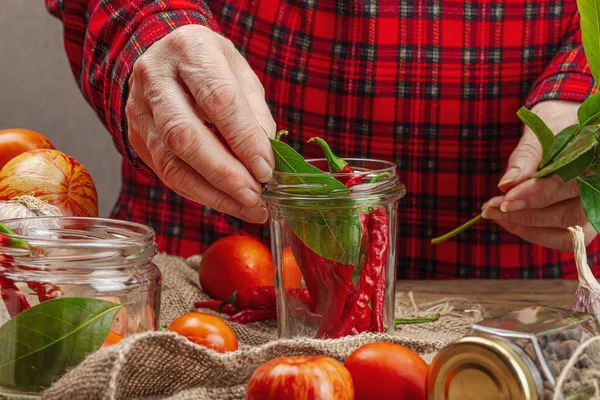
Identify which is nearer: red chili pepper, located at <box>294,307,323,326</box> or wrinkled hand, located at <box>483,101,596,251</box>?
red chili pepper, located at <box>294,307,323,326</box>

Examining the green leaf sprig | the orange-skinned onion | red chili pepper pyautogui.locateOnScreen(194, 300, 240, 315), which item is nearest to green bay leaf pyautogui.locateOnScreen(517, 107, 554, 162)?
the green leaf sprig

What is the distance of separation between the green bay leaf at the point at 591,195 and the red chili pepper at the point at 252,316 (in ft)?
1.35

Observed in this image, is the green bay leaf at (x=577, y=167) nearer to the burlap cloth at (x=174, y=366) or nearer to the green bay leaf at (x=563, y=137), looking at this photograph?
the green bay leaf at (x=563, y=137)

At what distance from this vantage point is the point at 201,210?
1484 millimetres

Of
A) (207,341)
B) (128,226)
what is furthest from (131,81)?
(207,341)

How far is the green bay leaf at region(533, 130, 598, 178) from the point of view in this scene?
941 millimetres

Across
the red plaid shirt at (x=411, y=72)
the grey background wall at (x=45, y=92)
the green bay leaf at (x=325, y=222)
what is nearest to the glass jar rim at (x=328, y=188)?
the green bay leaf at (x=325, y=222)

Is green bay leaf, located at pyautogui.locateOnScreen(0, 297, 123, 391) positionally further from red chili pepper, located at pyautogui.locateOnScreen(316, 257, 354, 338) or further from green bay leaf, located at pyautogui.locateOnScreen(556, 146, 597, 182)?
green bay leaf, located at pyautogui.locateOnScreen(556, 146, 597, 182)

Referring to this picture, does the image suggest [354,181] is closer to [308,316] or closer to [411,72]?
[308,316]

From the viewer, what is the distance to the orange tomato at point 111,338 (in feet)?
2.20

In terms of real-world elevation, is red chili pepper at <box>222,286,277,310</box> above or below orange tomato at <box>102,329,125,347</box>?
below

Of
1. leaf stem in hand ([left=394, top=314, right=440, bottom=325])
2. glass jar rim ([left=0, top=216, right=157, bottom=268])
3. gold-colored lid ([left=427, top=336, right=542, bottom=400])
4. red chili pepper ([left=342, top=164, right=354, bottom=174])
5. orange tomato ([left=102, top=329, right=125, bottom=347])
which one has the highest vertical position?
red chili pepper ([left=342, top=164, right=354, bottom=174])

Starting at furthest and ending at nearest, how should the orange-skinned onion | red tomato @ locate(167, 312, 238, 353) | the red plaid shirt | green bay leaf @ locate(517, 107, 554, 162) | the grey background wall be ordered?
1. the grey background wall
2. the red plaid shirt
3. green bay leaf @ locate(517, 107, 554, 162)
4. the orange-skinned onion
5. red tomato @ locate(167, 312, 238, 353)

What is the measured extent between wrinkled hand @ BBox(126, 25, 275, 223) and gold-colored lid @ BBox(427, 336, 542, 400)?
1.09ft
